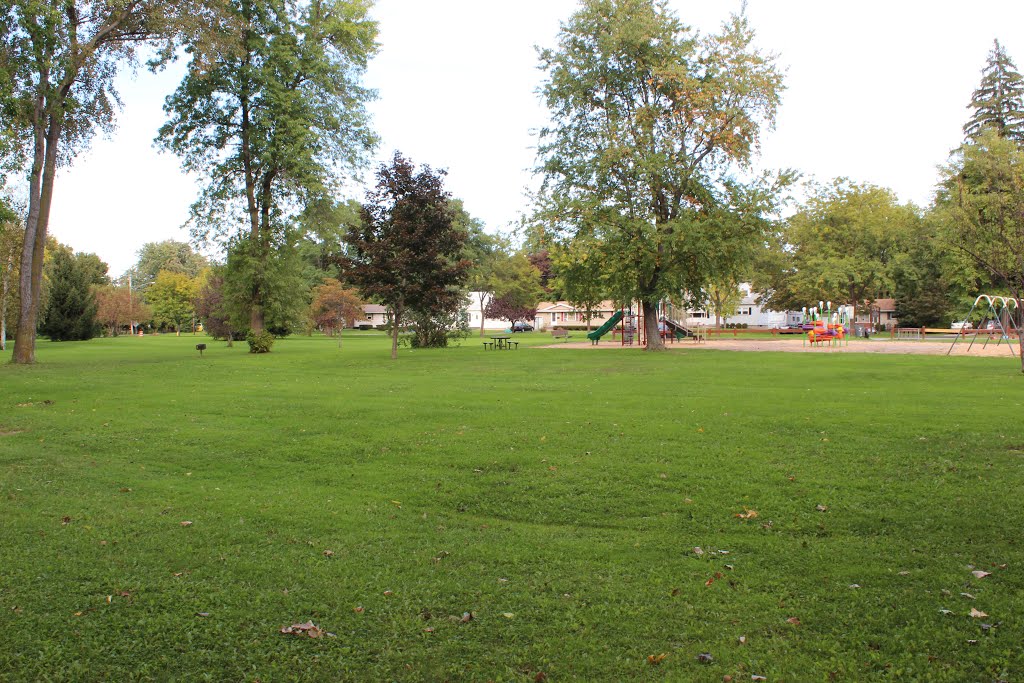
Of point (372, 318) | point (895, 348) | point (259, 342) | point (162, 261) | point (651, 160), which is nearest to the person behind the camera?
point (651, 160)

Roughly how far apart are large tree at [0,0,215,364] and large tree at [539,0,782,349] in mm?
15796

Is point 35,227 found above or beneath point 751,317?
above

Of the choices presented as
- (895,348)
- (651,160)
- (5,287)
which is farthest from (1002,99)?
(5,287)

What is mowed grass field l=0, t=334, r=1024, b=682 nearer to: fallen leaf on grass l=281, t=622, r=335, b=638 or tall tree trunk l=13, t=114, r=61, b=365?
fallen leaf on grass l=281, t=622, r=335, b=638

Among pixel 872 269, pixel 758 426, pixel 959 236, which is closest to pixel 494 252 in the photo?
pixel 872 269

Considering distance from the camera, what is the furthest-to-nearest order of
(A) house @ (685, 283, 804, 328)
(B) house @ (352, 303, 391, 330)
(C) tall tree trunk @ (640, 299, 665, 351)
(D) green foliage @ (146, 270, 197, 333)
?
(B) house @ (352, 303, 391, 330), (A) house @ (685, 283, 804, 328), (D) green foliage @ (146, 270, 197, 333), (C) tall tree trunk @ (640, 299, 665, 351)

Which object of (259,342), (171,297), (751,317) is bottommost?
(259,342)

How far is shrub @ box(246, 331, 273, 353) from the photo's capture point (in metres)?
33.8

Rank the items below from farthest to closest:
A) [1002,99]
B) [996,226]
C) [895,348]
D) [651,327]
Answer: [1002,99] → [651,327] → [895,348] → [996,226]

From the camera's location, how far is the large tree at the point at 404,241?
1076 inches

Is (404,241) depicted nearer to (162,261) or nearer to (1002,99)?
(1002,99)

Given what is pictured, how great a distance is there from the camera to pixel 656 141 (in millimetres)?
30719

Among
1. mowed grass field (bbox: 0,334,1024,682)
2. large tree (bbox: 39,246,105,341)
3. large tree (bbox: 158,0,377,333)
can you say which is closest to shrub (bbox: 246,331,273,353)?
large tree (bbox: 158,0,377,333)

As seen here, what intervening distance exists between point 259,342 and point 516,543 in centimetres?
3066
